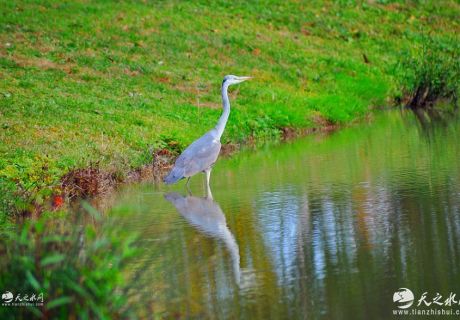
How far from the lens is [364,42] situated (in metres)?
34.9

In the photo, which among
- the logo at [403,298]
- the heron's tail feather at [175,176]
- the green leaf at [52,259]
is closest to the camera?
the green leaf at [52,259]

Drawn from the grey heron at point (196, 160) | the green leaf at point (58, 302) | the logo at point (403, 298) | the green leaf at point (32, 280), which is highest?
the green leaf at point (32, 280)

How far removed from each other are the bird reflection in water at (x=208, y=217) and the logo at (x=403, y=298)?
186 cm

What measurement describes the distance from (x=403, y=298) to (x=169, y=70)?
18168 millimetres

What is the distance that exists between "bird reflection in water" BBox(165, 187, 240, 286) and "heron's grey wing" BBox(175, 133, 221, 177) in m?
0.41

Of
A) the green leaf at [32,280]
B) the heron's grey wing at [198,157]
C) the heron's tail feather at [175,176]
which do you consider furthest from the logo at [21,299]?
the heron's grey wing at [198,157]

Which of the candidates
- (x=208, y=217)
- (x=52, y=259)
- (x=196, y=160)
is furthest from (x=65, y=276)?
(x=196, y=160)

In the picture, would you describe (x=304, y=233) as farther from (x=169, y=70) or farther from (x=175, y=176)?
(x=169, y=70)

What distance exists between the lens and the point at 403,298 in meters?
9.91

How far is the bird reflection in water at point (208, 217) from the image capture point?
12521 mm

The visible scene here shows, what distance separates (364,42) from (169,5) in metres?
6.76

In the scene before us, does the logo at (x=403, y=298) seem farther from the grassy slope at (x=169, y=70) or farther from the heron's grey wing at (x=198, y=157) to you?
the heron's grey wing at (x=198, y=157)

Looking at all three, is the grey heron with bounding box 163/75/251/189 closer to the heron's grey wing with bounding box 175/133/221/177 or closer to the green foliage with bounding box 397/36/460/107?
the heron's grey wing with bounding box 175/133/221/177

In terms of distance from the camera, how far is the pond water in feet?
33.3
